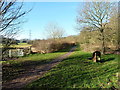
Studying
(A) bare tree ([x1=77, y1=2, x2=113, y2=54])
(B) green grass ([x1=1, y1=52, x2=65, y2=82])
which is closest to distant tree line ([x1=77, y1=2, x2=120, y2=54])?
(A) bare tree ([x1=77, y1=2, x2=113, y2=54])

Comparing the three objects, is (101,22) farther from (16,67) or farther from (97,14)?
(16,67)

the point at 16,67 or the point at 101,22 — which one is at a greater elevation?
the point at 101,22

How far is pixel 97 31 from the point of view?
1466cm

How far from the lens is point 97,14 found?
14023 millimetres

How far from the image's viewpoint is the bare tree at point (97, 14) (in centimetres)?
1363

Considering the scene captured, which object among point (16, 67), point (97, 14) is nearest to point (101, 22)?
point (97, 14)

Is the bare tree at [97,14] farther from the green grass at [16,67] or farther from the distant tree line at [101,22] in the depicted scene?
the green grass at [16,67]

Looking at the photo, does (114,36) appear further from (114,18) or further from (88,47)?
(88,47)

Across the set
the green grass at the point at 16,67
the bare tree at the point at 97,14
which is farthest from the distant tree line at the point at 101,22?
the green grass at the point at 16,67

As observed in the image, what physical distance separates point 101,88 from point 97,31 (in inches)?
478

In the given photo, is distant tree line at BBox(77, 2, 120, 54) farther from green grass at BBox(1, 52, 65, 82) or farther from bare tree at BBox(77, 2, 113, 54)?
green grass at BBox(1, 52, 65, 82)

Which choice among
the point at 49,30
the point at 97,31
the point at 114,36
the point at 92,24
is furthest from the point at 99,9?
the point at 49,30

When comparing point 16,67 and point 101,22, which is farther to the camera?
point 101,22

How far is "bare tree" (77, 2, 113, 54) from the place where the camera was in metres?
13.6
